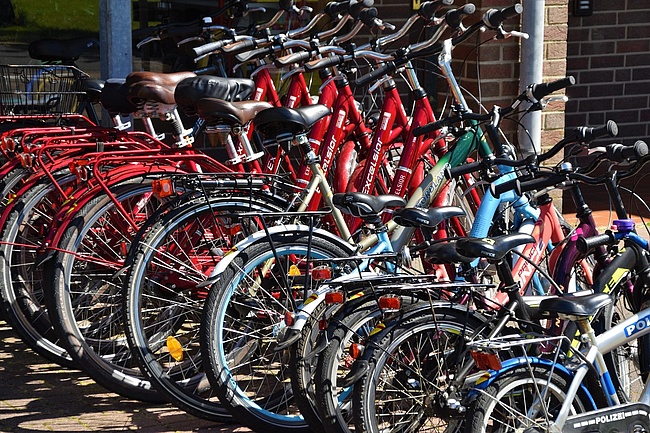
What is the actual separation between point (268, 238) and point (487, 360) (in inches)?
48.0

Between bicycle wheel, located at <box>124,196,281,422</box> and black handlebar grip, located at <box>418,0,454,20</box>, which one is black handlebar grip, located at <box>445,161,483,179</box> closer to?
bicycle wheel, located at <box>124,196,281,422</box>

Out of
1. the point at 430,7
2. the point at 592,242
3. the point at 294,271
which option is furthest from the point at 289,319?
the point at 430,7

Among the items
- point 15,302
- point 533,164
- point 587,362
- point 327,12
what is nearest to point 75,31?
point 327,12

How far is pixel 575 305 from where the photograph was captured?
11.7ft

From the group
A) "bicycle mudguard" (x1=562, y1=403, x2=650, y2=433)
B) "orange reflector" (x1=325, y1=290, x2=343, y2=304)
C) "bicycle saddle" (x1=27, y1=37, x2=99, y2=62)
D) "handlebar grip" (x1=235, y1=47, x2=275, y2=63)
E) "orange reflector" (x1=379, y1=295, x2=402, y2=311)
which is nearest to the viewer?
"bicycle mudguard" (x1=562, y1=403, x2=650, y2=433)

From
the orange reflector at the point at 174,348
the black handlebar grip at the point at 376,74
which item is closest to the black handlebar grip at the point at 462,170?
the black handlebar grip at the point at 376,74

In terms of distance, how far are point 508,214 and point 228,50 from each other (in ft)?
5.78

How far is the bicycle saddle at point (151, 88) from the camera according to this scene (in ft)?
16.8

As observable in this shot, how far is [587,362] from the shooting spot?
142 inches

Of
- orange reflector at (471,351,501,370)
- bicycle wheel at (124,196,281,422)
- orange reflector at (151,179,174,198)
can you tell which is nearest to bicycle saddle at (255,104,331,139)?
bicycle wheel at (124,196,281,422)

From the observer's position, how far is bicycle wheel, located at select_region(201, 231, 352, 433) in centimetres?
438

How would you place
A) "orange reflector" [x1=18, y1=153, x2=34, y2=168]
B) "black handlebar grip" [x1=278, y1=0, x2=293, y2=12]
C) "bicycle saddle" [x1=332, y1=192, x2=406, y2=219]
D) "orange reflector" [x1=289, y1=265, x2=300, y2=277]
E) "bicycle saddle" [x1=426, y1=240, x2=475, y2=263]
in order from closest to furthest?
1. "bicycle saddle" [x1=426, y1=240, x2=475, y2=263]
2. "bicycle saddle" [x1=332, y1=192, x2=406, y2=219]
3. "orange reflector" [x1=289, y1=265, x2=300, y2=277]
4. "orange reflector" [x1=18, y1=153, x2=34, y2=168]
5. "black handlebar grip" [x1=278, y1=0, x2=293, y2=12]

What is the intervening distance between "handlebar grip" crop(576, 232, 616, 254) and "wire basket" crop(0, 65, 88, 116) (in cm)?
296

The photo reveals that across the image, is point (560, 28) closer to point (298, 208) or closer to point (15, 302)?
point (298, 208)
